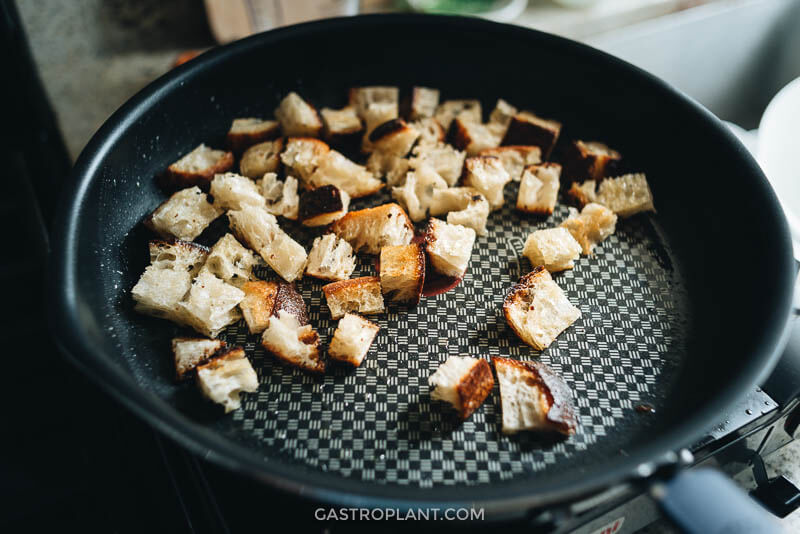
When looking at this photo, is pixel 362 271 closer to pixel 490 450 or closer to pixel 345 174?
pixel 345 174

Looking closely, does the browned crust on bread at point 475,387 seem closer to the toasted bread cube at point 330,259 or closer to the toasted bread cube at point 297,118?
the toasted bread cube at point 330,259

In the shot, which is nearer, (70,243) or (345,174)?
(70,243)

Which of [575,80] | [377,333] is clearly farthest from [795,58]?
[377,333]

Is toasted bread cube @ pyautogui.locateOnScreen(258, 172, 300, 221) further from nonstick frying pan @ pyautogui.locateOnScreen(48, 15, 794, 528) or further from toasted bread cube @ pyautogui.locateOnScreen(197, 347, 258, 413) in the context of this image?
toasted bread cube @ pyautogui.locateOnScreen(197, 347, 258, 413)

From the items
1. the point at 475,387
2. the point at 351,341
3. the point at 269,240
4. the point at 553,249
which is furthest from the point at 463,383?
the point at 269,240

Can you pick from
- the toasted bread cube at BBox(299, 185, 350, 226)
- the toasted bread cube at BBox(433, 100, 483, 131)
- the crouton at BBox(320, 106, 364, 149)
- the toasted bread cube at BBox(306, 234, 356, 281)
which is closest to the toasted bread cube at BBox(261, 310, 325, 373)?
the toasted bread cube at BBox(306, 234, 356, 281)
